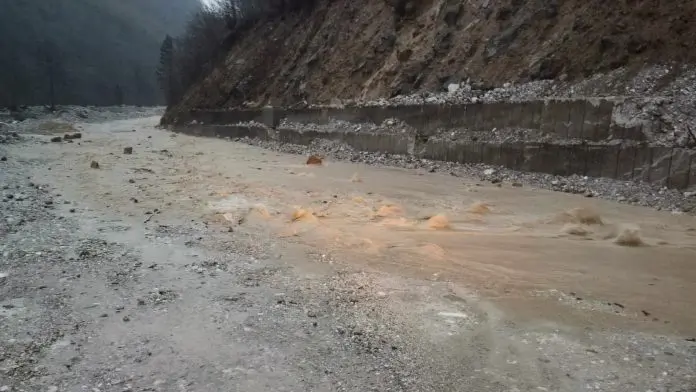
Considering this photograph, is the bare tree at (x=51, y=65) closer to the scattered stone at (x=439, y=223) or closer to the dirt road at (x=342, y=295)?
the dirt road at (x=342, y=295)

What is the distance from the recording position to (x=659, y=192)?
722cm

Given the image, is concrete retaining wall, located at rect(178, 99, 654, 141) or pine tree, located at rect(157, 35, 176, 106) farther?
pine tree, located at rect(157, 35, 176, 106)

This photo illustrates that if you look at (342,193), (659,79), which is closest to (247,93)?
(342,193)

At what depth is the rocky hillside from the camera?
940 cm

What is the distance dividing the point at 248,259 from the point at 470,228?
103 inches

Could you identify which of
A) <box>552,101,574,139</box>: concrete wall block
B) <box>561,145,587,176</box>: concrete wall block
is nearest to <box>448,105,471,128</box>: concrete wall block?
<box>552,101,574,139</box>: concrete wall block

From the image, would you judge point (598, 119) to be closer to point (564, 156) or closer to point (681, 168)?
point (564, 156)

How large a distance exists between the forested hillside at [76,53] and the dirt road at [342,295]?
4559cm

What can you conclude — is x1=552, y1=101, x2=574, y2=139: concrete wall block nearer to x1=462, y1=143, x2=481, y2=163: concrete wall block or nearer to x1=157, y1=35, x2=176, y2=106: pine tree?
x1=462, y1=143, x2=481, y2=163: concrete wall block

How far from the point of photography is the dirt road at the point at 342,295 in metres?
2.67

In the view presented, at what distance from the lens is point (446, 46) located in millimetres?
13539

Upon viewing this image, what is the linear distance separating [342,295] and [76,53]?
8050cm

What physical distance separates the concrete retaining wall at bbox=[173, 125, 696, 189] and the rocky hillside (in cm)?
161

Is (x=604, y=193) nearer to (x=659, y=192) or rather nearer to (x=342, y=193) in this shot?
(x=659, y=192)
